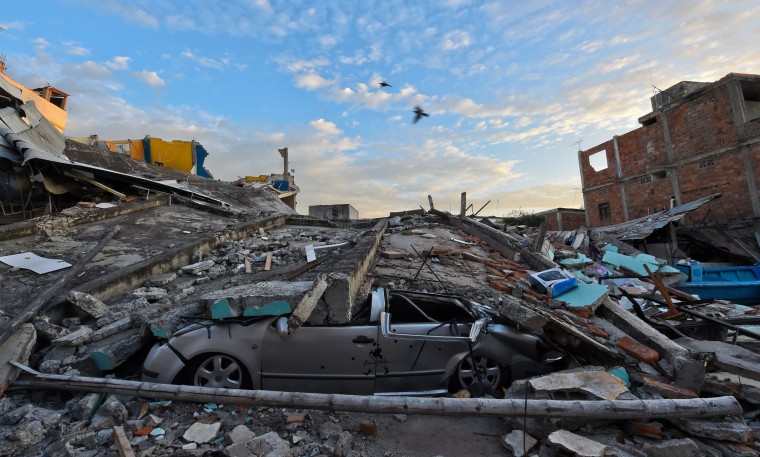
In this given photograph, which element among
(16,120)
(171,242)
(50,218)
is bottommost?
(171,242)

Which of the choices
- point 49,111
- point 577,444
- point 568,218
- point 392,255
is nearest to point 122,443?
point 577,444

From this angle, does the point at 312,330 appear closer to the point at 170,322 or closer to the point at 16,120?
the point at 170,322

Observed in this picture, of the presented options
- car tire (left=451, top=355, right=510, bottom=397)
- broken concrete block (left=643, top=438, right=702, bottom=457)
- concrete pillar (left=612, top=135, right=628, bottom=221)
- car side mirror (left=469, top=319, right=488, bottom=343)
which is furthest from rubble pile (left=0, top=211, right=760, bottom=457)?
concrete pillar (left=612, top=135, right=628, bottom=221)

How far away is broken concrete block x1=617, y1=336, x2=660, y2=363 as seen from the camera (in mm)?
3590

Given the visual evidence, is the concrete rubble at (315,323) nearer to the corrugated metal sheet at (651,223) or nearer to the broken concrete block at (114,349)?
the broken concrete block at (114,349)

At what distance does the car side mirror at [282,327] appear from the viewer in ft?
11.4

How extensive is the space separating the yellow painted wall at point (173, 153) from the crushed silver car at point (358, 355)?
79.4 feet

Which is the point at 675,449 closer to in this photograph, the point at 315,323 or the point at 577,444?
the point at 577,444

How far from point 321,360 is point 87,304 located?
10.7 ft

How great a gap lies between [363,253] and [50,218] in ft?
24.7

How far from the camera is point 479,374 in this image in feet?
12.0

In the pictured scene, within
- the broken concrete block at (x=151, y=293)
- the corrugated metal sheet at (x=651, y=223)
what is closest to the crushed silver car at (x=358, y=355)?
the broken concrete block at (x=151, y=293)

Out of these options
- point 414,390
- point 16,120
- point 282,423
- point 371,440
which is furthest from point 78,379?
point 16,120

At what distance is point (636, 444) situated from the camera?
262 centimetres
